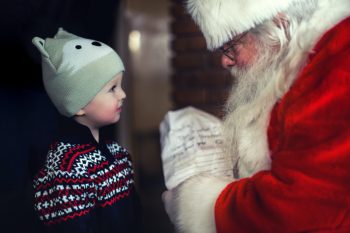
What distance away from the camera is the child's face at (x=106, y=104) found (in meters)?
0.72

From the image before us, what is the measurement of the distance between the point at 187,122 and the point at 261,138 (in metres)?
0.29

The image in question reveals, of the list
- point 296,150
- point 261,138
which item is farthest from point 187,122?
point 296,150

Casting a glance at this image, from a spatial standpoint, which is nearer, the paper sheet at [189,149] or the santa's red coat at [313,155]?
the santa's red coat at [313,155]

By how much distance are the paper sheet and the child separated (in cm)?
12

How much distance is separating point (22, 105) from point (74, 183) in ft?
0.60

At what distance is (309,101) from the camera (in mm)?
563

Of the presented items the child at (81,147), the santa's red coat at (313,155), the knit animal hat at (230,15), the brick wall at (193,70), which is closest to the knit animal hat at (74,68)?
the child at (81,147)

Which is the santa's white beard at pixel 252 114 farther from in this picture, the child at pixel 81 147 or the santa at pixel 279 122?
the child at pixel 81 147

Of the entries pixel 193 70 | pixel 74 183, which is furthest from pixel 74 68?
pixel 193 70

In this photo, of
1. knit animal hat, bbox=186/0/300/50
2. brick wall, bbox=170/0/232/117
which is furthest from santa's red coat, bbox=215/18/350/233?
brick wall, bbox=170/0/232/117

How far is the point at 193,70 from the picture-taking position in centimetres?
149

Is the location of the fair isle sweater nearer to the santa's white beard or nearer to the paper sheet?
the paper sheet

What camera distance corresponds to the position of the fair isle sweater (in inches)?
26.8

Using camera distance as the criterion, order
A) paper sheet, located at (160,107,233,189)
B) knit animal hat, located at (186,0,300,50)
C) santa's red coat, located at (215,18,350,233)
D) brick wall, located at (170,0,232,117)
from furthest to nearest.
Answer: brick wall, located at (170,0,232,117)
paper sheet, located at (160,107,233,189)
knit animal hat, located at (186,0,300,50)
santa's red coat, located at (215,18,350,233)
